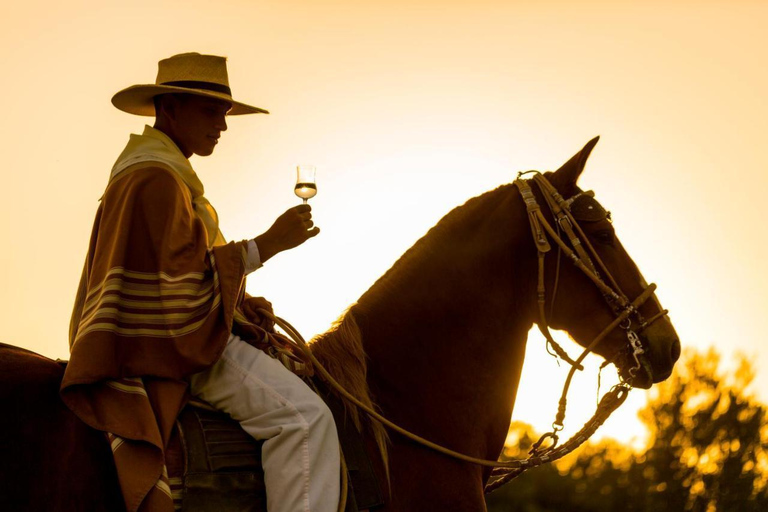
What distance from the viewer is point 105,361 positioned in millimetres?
4711

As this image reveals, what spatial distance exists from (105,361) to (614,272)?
2813 millimetres

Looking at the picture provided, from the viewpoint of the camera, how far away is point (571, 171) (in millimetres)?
6074

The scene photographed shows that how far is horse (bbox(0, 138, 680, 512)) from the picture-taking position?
5562 millimetres

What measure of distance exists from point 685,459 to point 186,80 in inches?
1114

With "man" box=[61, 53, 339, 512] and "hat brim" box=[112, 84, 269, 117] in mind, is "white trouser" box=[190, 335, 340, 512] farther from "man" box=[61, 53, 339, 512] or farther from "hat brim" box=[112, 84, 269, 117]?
"hat brim" box=[112, 84, 269, 117]

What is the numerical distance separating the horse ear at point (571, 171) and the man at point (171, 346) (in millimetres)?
1716

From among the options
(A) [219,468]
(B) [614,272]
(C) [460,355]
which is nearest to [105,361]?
(A) [219,468]

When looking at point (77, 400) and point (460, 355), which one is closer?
point (77, 400)

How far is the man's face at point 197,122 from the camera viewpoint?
549 centimetres

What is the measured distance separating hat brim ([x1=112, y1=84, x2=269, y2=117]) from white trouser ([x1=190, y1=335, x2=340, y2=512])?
1.31m

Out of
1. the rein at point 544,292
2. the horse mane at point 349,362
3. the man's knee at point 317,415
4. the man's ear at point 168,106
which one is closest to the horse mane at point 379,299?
the horse mane at point 349,362

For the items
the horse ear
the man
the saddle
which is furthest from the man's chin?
the horse ear

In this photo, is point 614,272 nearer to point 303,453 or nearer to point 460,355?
point 460,355

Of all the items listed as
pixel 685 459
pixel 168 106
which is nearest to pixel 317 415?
pixel 168 106
